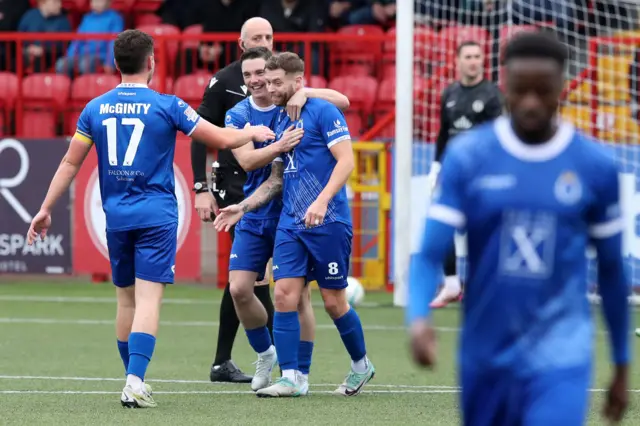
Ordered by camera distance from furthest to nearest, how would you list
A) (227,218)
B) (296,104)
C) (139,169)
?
(296,104)
(227,218)
(139,169)

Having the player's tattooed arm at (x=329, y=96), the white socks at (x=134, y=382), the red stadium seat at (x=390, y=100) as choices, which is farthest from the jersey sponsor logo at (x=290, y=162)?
the red stadium seat at (x=390, y=100)

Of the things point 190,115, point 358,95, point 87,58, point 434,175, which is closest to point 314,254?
point 190,115

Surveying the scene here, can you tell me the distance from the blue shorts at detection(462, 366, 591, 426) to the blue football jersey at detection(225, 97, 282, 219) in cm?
425

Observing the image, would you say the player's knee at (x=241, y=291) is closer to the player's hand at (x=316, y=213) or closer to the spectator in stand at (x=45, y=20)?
the player's hand at (x=316, y=213)

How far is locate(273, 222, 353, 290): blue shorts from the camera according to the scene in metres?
7.79

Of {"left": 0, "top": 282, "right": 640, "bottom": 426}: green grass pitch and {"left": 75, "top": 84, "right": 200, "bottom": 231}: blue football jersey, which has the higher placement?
{"left": 75, "top": 84, "right": 200, "bottom": 231}: blue football jersey

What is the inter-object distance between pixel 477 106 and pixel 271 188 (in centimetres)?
489

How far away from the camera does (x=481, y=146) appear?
3875 millimetres

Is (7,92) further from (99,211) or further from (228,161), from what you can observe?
(228,161)

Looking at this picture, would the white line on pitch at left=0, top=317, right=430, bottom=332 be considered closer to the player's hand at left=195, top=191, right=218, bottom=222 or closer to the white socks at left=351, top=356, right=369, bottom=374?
the player's hand at left=195, top=191, right=218, bottom=222

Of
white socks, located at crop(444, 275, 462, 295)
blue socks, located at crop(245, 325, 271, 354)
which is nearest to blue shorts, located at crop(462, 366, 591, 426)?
blue socks, located at crop(245, 325, 271, 354)

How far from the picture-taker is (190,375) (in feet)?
29.4

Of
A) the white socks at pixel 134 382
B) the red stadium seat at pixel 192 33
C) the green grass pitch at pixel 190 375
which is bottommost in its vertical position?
the green grass pitch at pixel 190 375

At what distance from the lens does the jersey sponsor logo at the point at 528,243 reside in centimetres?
384
